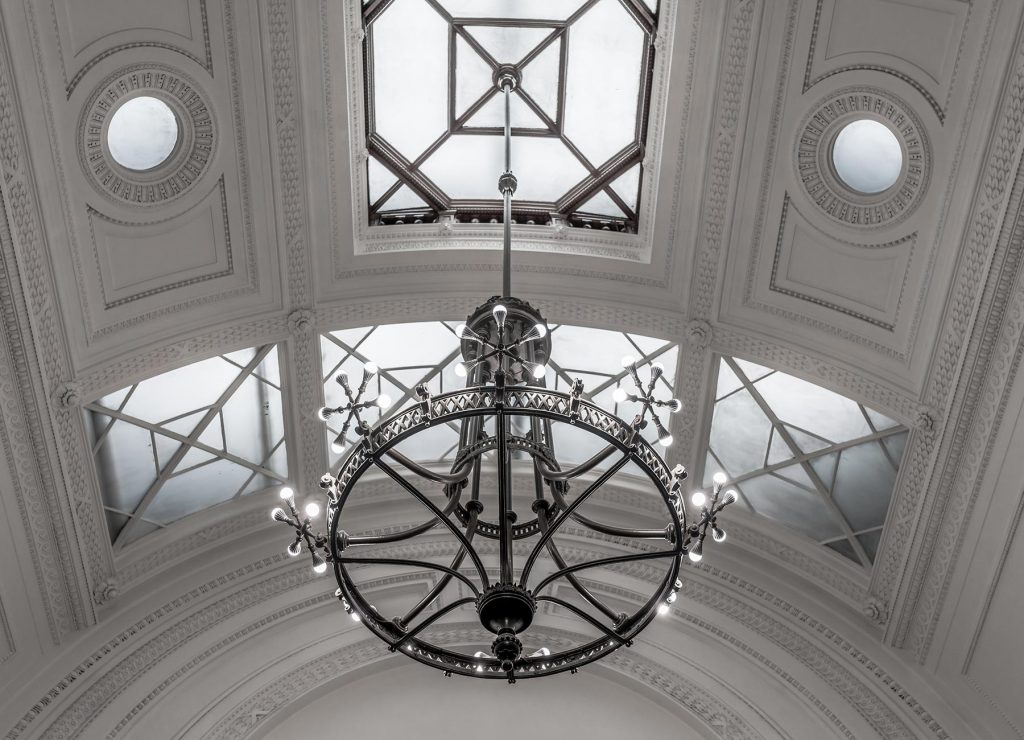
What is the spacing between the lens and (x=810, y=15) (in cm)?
652

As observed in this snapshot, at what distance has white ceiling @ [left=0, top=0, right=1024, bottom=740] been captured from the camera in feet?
20.5

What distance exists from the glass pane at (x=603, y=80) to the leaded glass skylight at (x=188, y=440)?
3.10m

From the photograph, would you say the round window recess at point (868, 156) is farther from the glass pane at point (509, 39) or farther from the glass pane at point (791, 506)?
the glass pane at point (791, 506)

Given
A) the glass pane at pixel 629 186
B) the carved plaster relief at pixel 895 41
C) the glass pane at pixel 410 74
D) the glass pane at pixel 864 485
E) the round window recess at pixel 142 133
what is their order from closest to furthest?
the carved plaster relief at pixel 895 41, the round window recess at pixel 142 133, the glass pane at pixel 410 74, the glass pane at pixel 864 485, the glass pane at pixel 629 186

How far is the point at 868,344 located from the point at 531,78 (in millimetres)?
3287

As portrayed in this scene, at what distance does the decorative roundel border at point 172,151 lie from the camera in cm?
640

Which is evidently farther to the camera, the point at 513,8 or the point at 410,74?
the point at 410,74

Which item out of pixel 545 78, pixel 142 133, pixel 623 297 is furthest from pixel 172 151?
pixel 623 297

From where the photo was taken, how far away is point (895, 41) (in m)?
6.23

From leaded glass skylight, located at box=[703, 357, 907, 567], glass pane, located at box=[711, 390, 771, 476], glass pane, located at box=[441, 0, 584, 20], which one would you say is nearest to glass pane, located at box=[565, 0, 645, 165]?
glass pane, located at box=[441, 0, 584, 20]

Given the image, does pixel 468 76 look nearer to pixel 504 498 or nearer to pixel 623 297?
pixel 623 297

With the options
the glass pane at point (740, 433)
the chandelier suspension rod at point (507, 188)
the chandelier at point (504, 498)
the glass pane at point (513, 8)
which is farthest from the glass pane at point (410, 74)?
the glass pane at point (740, 433)

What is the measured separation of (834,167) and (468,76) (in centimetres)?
286

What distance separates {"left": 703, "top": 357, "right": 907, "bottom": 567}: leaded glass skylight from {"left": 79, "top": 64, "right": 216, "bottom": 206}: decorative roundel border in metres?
4.42
